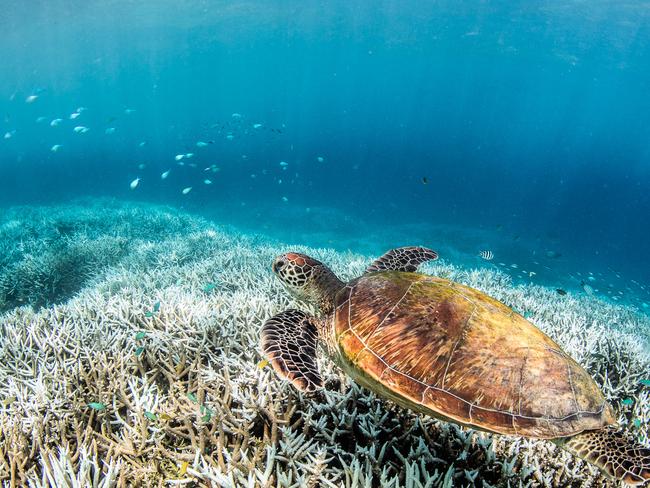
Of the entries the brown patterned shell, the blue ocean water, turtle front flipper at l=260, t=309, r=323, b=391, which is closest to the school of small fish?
the blue ocean water

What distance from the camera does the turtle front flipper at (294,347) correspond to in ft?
6.65

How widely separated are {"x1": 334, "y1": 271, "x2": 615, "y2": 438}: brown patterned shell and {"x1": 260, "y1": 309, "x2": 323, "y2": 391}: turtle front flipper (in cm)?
27

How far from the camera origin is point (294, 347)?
234 cm

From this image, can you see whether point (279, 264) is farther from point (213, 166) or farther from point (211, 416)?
point (213, 166)

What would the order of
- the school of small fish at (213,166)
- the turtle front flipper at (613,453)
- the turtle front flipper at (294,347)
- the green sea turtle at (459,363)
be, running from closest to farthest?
the turtle front flipper at (613,453)
the green sea turtle at (459,363)
the turtle front flipper at (294,347)
the school of small fish at (213,166)

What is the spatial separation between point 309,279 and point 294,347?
752 mm

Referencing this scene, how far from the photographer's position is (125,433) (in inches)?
77.6

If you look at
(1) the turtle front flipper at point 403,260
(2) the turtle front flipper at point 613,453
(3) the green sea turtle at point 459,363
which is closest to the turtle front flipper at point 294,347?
(3) the green sea turtle at point 459,363

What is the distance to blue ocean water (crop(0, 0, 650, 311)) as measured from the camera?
2616cm

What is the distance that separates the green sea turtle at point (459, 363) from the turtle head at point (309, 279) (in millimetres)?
249

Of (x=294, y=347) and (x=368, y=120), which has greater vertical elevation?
(x=294, y=347)

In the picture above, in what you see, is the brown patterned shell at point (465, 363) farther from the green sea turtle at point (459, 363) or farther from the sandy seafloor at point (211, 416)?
the sandy seafloor at point (211, 416)

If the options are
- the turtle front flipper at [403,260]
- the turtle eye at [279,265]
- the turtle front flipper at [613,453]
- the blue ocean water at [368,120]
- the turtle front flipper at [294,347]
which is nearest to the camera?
the turtle front flipper at [613,453]

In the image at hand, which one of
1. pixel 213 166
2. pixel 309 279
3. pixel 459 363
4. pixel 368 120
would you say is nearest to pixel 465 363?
pixel 459 363
